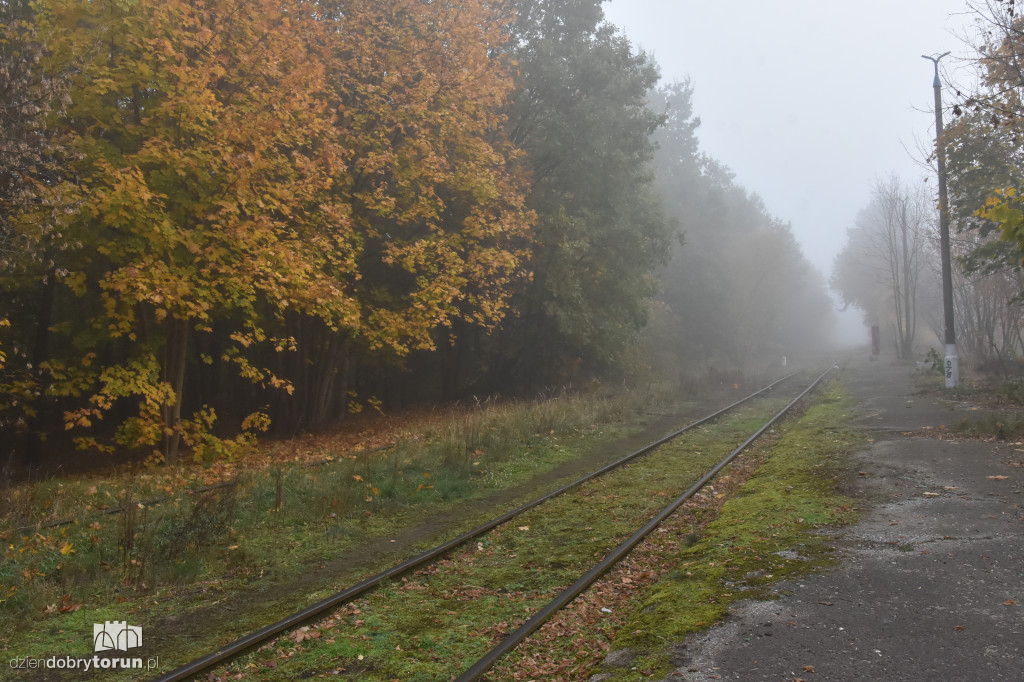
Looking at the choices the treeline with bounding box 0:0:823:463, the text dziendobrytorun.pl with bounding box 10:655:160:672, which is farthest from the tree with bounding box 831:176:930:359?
the text dziendobrytorun.pl with bounding box 10:655:160:672

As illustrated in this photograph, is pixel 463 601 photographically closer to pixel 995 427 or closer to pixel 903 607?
pixel 903 607

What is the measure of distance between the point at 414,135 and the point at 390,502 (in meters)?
11.1

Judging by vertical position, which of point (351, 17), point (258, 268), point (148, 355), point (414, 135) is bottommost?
point (148, 355)

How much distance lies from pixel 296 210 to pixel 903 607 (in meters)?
13.3

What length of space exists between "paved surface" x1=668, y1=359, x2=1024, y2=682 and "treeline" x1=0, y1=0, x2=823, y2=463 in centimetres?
926

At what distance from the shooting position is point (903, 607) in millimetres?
5238

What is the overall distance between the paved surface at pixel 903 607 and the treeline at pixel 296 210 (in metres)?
9.26

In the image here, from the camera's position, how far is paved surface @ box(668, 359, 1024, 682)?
14.3 feet

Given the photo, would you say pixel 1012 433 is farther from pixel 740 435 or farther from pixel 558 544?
pixel 558 544

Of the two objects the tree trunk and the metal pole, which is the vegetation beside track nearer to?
the tree trunk

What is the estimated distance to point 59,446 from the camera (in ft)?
56.1

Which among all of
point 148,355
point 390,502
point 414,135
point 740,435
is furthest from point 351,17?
point 740,435

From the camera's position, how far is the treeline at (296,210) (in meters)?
11.2


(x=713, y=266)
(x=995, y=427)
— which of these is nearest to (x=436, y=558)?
(x=995, y=427)
